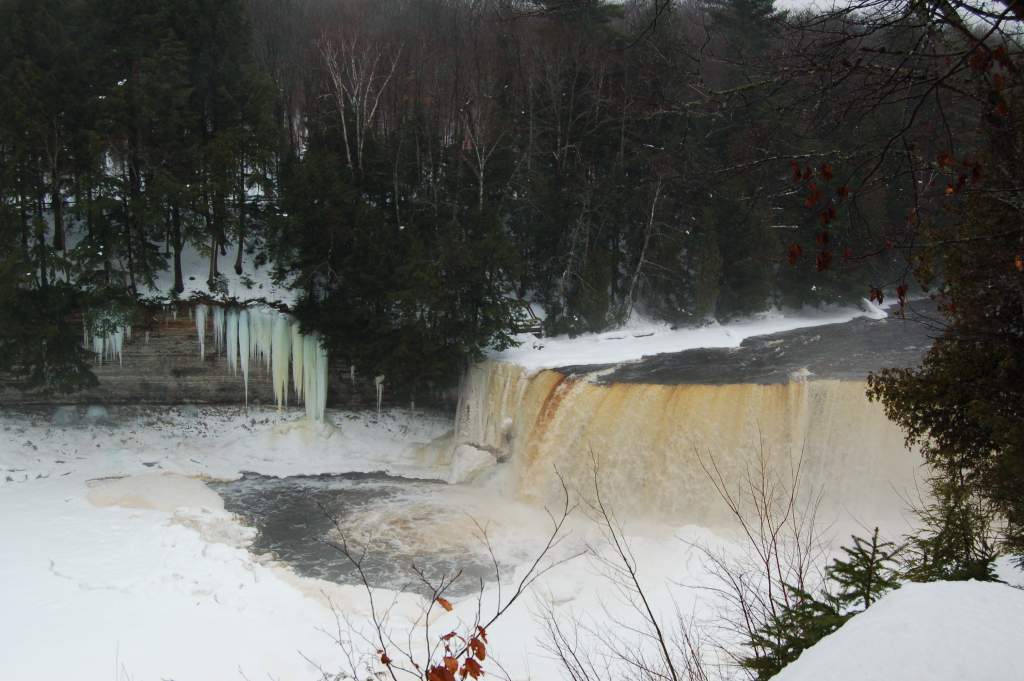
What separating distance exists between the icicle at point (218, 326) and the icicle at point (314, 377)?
5.85ft

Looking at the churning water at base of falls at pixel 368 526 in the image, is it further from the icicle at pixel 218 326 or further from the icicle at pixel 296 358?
the icicle at pixel 218 326

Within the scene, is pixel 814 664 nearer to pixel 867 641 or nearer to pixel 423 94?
pixel 867 641

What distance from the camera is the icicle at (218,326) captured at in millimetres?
16406

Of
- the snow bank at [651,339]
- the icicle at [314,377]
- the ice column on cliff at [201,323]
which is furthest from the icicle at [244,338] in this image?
the snow bank at [651,339]

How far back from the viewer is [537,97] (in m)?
19.4

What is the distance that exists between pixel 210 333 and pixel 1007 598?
1577 centimetres

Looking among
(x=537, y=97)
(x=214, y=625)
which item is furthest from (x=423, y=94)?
(x=214, y=625)

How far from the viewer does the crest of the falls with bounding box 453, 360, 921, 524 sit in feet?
37.7

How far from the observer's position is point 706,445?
477 inches

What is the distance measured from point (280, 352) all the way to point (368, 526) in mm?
5485

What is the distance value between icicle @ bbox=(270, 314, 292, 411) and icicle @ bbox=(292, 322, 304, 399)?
0.09m

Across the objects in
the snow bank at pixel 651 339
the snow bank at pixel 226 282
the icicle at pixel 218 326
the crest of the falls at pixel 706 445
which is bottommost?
the crest of the falls at pixel 706 445

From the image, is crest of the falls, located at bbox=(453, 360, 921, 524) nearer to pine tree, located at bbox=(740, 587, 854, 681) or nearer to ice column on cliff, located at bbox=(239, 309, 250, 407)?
ice column on cliff, located at bbox=(239, 309, 250, 407)

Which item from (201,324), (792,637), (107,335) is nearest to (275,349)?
(201,324)
